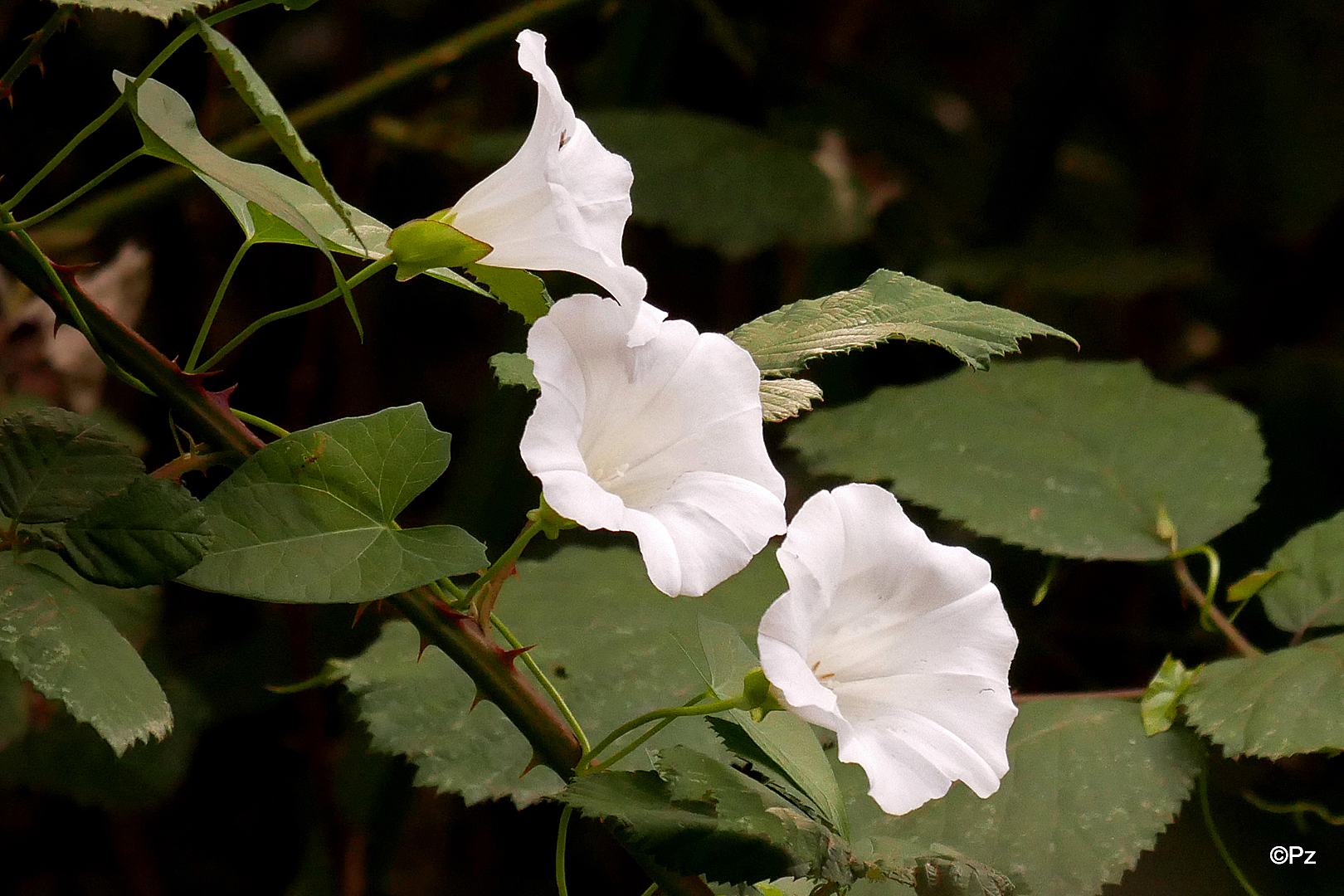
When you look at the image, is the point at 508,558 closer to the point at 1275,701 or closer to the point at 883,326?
the point at 883,326

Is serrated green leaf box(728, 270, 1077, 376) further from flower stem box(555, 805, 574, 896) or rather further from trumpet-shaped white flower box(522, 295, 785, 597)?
flower stem box(555, 805, 574, 896)

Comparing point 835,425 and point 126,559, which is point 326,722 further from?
point 126,559

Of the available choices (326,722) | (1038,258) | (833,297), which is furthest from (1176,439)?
(326,722)

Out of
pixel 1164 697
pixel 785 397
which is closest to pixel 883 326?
pixel 785 397

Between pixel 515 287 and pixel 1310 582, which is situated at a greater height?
pixel 515 287

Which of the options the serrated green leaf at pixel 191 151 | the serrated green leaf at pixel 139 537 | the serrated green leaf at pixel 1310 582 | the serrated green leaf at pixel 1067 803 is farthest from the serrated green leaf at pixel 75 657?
the serrated green leaf at pixel 1310 582
